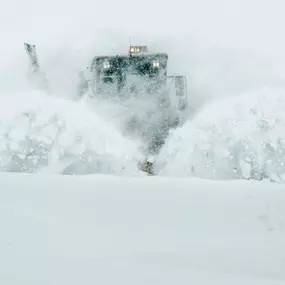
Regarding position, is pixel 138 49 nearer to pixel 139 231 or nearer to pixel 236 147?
pixel 236 147

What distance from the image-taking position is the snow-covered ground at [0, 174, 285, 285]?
3.97 meters

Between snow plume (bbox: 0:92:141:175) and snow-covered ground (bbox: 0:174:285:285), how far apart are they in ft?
19.3

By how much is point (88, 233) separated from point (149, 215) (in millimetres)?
899

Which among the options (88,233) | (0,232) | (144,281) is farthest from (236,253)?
(0,232)

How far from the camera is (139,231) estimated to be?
504cm

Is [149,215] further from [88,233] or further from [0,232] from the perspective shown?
[0,232]

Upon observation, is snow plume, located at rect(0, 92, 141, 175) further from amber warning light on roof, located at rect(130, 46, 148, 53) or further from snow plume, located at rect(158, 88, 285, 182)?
amber warning light on roof, located at rect(130, 46, 148, 53)

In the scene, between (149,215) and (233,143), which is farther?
(233,143)

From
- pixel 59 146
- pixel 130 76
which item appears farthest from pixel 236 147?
pixel 130 76

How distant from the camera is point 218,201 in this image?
596 centimetres

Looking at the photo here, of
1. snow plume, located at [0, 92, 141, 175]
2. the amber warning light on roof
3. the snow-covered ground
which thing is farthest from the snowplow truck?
the snow-covered ground

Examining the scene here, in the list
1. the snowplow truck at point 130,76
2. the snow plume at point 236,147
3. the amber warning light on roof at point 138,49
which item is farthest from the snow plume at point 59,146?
the amber warning light on roof at point 138,49

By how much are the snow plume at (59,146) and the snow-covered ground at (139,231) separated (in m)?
5.89

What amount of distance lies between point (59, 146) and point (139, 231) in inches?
355
